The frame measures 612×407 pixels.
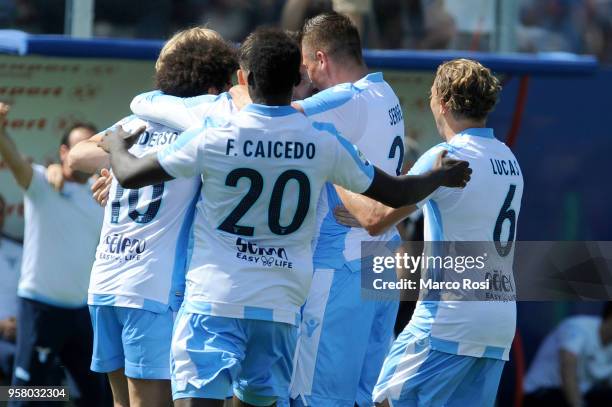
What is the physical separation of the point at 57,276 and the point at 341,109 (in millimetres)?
3055

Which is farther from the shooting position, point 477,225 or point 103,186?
point 103,186

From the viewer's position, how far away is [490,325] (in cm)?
495

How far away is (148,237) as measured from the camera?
4.91 metres

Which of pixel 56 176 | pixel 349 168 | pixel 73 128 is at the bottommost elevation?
pixel 56 176

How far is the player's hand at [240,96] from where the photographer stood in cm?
460

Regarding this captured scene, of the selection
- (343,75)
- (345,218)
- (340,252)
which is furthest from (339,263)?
(343,75)

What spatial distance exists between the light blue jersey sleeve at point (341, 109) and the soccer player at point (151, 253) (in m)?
0.42

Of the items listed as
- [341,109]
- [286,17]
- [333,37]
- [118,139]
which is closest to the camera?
[118,139]

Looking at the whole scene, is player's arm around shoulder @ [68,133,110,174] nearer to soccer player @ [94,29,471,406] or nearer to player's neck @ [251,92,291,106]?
soccer player @ [94,29,471,406]

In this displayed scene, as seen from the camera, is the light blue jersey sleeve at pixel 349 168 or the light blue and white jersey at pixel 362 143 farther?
the light blue and white jersey at pixel 362 143

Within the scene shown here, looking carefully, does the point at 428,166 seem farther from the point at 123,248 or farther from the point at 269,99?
the point at 123,248

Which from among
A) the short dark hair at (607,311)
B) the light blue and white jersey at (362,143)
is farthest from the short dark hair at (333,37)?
the short dark hair at (607,311)

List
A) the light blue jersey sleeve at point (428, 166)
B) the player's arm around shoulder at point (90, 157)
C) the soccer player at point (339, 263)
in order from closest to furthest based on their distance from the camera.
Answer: the light blue jersey sleeve at point (428, 166) → the player's arm around shoulder at point (90, 157) → the soccer player at point (339, 263)

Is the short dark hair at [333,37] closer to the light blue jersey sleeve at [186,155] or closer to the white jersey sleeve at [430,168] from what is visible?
the white jersey sleeve at [430,168]
